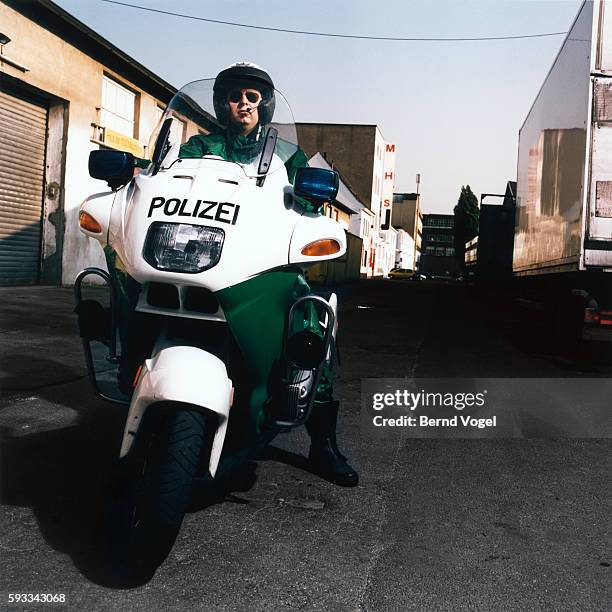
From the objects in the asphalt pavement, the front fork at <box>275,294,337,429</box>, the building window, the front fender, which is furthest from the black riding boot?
the building window

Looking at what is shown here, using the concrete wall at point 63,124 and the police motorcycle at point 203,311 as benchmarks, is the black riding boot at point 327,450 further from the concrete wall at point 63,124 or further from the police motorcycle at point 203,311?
the concrete wall at point 63,124

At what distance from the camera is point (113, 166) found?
3.11m

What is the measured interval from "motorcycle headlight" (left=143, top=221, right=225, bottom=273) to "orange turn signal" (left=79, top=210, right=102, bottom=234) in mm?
469

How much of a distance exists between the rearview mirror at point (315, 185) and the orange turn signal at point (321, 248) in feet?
0.55

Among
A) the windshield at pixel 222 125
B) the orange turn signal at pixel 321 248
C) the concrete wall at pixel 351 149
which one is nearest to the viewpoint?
the orange turn signal at pixel 321 248

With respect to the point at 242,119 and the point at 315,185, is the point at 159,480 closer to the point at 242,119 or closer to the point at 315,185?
the point at 315,185

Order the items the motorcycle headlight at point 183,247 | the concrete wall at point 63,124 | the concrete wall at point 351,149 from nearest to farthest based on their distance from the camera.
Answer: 1. the motorcycle headlight at point 183,247
2. the concrete wall at point 63,124
3. the concrete wall at point 351,149

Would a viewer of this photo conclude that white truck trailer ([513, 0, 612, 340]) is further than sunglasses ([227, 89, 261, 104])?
Yes

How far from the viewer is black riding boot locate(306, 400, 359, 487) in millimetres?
3553

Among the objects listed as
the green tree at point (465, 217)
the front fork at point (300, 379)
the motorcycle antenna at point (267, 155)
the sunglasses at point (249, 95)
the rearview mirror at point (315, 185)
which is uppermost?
the green tree at point (465, 217)

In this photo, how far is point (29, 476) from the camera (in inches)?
133

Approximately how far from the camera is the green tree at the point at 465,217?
10631 cm

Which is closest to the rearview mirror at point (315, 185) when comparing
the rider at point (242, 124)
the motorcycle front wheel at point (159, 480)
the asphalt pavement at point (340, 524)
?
the rider at point (242, 124)

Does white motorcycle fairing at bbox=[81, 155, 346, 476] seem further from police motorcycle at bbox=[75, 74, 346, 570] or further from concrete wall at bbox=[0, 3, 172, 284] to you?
concrete wall at bbox=[0, 3, 172, 284]
